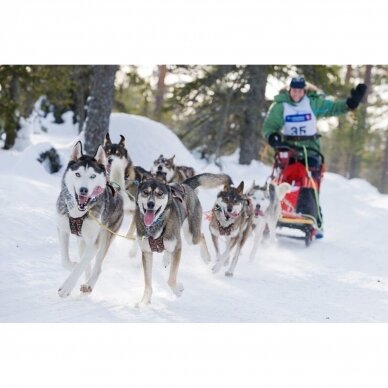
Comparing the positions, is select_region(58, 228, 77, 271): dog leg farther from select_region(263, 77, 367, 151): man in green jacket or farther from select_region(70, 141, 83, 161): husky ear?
select_region(263, 77, 367, 151): man in green jacket

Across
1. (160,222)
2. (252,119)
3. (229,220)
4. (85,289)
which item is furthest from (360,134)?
(85,289)

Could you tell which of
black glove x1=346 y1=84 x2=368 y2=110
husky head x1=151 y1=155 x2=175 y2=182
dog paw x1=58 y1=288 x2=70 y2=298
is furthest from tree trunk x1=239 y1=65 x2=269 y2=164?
dog paw x1=58 y1=288 x2=70 y2=298

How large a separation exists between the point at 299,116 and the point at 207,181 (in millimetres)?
1925

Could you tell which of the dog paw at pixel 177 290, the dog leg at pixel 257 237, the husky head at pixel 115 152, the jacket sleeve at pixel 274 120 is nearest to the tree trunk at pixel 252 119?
the jacket sleeve at pixel 274 120

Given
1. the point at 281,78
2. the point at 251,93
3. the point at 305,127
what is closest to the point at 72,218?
the point at 305,127

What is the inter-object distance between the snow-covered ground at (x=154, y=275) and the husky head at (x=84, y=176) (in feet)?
1.86

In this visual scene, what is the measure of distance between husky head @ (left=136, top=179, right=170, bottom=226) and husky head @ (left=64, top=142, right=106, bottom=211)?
1.07 ft

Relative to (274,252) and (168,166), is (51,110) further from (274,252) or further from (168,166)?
(274,252)

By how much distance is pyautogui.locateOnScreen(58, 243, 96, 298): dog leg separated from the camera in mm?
Result: 3375

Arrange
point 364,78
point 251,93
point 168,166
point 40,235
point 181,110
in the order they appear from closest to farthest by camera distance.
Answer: point 40,235 < point 168,166 < point 364,78 < point 181,110 < point 251,93
